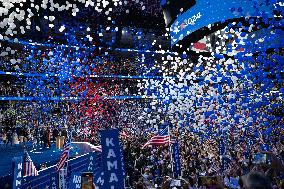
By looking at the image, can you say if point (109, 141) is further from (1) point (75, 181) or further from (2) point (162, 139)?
(2) point (162, 139)

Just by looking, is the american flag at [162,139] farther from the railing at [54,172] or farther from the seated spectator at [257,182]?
the seated spectator at [257,182]

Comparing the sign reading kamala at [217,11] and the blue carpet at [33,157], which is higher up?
the sign reading kamala at [217,11]

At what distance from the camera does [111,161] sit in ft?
13.4

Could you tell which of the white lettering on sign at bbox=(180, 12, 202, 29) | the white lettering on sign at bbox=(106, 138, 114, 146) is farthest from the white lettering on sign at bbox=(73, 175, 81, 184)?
the white lettering on sign at bbox=(180, 12, 202, 29)

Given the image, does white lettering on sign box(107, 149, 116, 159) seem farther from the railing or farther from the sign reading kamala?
the sign reading kamala

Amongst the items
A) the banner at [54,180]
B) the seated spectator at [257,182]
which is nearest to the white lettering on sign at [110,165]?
the seated spectator at [257,182]

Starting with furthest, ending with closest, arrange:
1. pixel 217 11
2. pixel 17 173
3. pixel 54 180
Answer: pixel 217 11
pixel 54 180
pixel 17 173

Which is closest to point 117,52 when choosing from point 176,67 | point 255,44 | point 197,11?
point 176,67

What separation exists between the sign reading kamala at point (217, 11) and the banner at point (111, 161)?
45.1 feet

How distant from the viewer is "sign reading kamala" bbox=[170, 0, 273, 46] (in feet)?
53.0

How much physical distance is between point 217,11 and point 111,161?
14.6m

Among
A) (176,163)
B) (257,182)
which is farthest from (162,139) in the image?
(257,182)

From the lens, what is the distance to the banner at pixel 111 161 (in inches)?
156

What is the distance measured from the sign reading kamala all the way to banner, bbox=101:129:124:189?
13.7m
